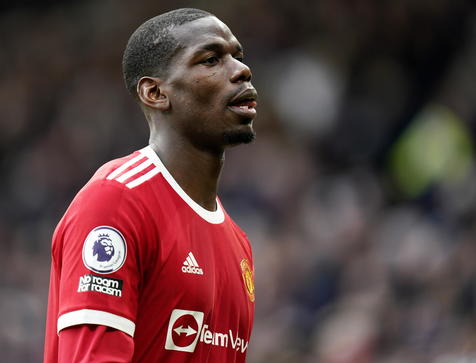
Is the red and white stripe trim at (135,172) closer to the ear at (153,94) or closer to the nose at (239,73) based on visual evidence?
the ear at (153,94)

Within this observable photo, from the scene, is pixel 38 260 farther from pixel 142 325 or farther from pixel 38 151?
pixel 142 325

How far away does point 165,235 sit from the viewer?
3.44 m

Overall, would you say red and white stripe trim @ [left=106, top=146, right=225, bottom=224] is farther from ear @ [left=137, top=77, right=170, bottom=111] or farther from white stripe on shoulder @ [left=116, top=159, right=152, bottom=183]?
ear @ [left=137, top=77, right=170, bottom=111]

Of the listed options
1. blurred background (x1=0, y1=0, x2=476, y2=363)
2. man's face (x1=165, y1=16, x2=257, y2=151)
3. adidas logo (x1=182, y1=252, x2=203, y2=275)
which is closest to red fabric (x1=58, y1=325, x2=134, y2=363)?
adidas logo (x1=182, y1=252, x2=203, y2=275)

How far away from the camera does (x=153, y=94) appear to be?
3.82 meters

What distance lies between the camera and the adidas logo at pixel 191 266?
3.45 meters

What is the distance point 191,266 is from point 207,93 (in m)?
0.69

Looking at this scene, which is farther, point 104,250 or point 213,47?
point 213,47

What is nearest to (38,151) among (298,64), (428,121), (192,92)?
(298,64)

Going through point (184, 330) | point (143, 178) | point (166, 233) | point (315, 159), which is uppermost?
point (315, 159)

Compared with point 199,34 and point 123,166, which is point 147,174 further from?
point 199,34

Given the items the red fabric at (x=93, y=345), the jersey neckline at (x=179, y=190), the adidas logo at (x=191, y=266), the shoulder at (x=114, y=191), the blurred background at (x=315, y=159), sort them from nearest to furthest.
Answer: the red fabric at (x=93, y=345) < the shoulder at (x=114, y=191) < the adidas logo at (x=191, y=266) < the jersey neckline at (x=179, y=190) < the blurred background at (x=315, y=159)

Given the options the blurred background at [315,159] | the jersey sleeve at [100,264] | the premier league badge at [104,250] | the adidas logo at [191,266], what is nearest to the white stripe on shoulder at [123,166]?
the jersey sleeve at [100,264]

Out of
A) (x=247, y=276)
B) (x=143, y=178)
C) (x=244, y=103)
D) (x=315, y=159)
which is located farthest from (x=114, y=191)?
(x=315, y=159)
